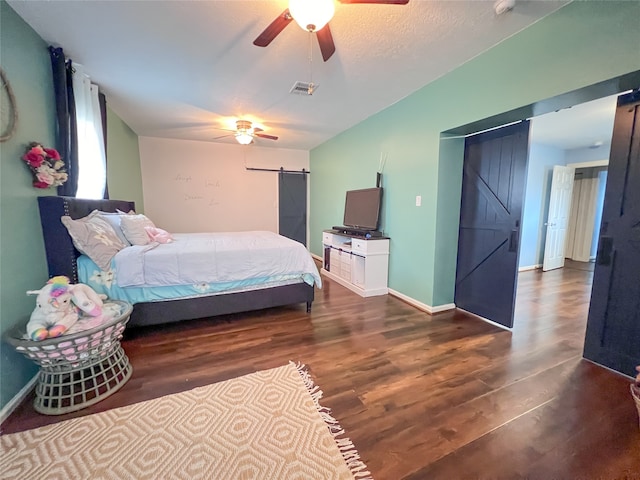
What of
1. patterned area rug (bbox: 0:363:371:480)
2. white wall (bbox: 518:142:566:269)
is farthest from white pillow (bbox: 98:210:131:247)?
white wall (bbox: 518:142:566:269)

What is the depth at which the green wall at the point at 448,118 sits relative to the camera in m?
1.63

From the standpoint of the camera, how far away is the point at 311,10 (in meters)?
1.30

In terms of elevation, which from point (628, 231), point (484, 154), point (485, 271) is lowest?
point (485, 271)

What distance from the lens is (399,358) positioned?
2109mm

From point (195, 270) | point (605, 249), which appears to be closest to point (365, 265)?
point (195, 270)

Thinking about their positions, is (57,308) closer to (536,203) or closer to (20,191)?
(20,191)

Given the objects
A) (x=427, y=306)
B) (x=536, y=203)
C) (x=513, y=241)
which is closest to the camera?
(x=513, y=241)

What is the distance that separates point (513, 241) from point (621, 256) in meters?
0.75

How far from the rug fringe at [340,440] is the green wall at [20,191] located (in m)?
1.78

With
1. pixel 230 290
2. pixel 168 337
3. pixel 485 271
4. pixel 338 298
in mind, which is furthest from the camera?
pixel 338 298

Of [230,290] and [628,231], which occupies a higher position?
[628,231]

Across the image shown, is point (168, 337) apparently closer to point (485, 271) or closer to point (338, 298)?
point (338, 298)

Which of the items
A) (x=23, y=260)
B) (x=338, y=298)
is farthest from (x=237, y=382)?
(x=338, y=298)

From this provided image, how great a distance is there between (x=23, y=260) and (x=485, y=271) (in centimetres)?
395
